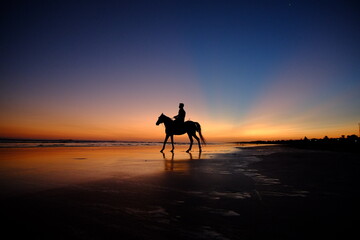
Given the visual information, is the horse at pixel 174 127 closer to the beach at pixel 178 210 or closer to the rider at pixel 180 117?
the rider at pixel 180 117

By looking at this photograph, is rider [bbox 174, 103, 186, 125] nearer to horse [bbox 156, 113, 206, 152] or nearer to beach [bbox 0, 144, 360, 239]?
horse [bbox 156, 113, 206, 152]

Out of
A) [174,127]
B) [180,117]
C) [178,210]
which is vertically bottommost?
[178,210]

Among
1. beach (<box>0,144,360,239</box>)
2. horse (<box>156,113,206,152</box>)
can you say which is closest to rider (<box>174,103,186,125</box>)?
horse (<box>156,113,206,152</box>)

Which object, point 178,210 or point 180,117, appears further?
point 180,117

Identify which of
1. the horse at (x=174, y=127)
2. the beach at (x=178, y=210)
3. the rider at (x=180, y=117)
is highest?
the rider at (x=180, y=117)

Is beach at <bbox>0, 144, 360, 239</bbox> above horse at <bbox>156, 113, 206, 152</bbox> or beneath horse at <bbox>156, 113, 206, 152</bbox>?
beneath

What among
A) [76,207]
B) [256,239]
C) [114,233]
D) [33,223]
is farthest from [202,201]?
[33,223]

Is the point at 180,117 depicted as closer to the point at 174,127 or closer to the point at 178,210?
the point at 174,127

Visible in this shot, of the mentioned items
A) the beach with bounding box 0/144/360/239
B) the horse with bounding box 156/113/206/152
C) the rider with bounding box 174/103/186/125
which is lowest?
the beach with bounding box 0/144/360/239

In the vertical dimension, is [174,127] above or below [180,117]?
below

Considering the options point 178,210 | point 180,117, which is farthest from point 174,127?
point 178,210

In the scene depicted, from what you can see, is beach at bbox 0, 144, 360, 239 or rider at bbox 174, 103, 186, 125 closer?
beach at bbox 0, 144, 360, 239

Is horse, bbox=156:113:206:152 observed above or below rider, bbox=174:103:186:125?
below

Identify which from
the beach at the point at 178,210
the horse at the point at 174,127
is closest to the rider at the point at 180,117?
the horse at the point at 174,127
